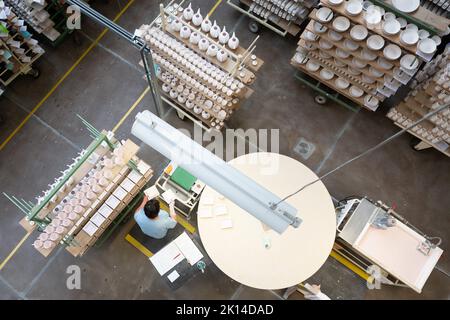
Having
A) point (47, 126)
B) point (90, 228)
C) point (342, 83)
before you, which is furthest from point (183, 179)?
point (342, 83)

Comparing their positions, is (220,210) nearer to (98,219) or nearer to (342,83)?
(98,219)

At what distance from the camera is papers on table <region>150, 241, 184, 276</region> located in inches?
257

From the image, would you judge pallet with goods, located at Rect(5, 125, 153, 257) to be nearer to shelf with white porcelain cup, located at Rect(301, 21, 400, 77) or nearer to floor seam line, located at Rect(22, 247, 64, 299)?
floor seam line, located at Rect(22, 247, 64, 299)

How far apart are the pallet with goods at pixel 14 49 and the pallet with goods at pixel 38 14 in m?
0.18

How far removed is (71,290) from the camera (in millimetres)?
6871

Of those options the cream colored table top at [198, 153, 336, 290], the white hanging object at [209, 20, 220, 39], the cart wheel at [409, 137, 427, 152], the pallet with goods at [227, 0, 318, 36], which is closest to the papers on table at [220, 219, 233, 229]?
the cream colored table top at [198, 153, 336, 290]

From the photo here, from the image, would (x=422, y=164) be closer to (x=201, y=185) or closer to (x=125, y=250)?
(x=201, y=185)

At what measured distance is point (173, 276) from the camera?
259 inches

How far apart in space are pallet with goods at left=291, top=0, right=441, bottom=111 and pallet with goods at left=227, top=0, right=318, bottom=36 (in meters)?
0.56

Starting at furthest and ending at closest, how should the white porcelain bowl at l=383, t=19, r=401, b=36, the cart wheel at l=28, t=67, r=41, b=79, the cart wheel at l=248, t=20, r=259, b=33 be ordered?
the cart wheel at l=248, t=20, r=259, b=33
the cart wheel at l=28, t=67, r=41, b=79
the white porcelain bowl at l=383, t=19, r=401, b=36

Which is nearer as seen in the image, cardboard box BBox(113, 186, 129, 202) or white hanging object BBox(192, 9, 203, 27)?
white hanging object BBox(192, 9, 203, 27)

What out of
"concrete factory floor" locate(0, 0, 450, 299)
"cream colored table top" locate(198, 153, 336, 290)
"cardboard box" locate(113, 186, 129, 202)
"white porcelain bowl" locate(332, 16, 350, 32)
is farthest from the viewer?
"concrete factory floor" locate(0, 0, 450, 299)

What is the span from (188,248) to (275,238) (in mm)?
1454
